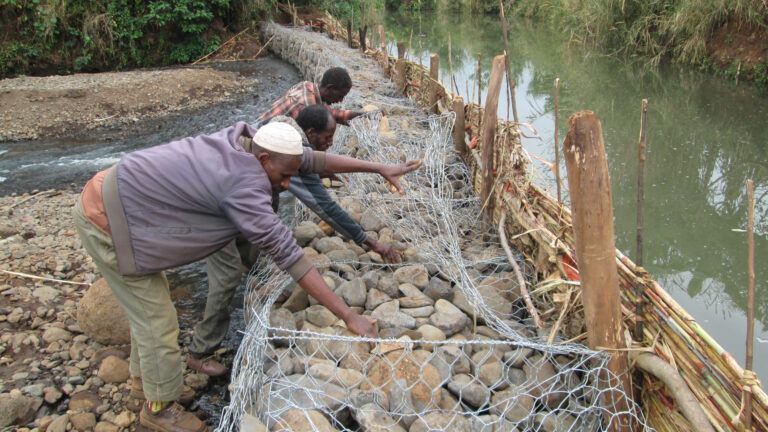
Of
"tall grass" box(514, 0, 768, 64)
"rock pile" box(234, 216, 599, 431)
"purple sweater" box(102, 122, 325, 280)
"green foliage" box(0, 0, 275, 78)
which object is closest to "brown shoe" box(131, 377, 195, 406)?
"rock pile" box(234, 216, 599, 431)

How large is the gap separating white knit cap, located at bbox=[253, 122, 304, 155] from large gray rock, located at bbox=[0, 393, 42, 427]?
5.69 ft

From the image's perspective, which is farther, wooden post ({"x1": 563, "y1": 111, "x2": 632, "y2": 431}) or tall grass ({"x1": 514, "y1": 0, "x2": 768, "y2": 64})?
tall grass ({"x1": 514, "y1": 0, "x2": 768, "y2": 64})

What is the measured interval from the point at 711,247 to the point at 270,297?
12.4 ft

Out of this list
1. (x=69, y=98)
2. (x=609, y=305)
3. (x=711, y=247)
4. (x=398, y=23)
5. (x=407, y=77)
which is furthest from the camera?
(x=398, y=23)

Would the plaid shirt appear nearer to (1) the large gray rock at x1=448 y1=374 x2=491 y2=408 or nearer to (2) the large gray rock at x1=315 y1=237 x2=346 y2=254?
(2) the large gray rock at x1=315 y1=237 x2=346 y2=254

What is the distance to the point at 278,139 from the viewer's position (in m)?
2.04

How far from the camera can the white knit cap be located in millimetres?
2039

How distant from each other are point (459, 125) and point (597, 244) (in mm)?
2818

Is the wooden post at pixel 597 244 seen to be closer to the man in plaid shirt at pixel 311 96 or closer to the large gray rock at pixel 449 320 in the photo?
the large gray rock at pixel 449 320

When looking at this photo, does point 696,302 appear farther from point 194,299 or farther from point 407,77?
point 407,77

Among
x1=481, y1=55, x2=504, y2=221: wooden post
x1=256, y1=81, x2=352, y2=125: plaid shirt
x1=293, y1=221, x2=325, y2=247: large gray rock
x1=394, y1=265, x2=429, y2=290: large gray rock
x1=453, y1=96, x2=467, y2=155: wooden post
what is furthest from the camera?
x1=453, y1=96, x2=467, y2=155: wooden post

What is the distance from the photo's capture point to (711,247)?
432 centimetres

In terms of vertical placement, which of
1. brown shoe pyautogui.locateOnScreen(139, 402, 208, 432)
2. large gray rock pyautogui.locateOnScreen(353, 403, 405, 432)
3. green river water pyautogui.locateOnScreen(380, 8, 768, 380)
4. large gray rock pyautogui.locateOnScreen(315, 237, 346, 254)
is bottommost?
green river water pyautogui.locateOnScreen(380, 8, 768, 380)

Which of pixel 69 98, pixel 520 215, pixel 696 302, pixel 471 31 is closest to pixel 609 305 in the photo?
pixel 520 215
